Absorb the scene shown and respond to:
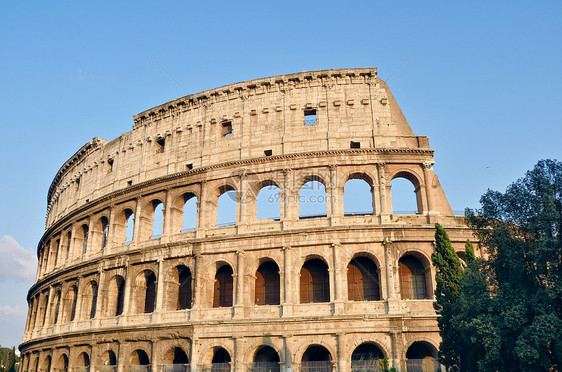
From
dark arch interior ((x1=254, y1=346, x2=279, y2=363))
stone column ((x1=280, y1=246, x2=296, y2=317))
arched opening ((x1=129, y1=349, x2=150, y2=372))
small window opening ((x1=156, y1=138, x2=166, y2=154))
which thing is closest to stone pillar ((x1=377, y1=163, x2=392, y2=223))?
stone column ((x1=280, y1=246, x2=296, y2=317))

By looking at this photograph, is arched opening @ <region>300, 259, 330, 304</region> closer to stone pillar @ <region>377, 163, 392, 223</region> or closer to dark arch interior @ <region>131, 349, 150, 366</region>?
stone pillar @ <region>377, 163, 392, 223</region>

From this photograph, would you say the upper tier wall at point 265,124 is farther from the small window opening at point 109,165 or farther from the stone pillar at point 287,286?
the stone pillar at point 287,286

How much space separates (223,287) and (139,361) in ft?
21.5

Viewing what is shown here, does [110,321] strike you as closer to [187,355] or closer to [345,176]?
[187,355]

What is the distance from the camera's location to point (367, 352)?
23.9m

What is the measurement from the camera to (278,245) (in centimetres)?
2519

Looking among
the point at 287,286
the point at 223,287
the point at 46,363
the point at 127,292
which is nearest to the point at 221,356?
the point at 223,287

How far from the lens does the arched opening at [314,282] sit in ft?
82.5

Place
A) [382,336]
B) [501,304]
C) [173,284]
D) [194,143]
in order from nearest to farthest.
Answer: [501,304] → [382,336] → [173,284] → [194,143]

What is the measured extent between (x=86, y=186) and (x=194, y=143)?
11160 millimetres

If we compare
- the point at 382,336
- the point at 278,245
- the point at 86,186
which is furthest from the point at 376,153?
the point at 86,186

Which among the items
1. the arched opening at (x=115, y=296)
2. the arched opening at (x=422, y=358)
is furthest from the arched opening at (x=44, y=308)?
the arched opening at (x=422, y=358)

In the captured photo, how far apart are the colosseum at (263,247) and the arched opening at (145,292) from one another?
8 cm

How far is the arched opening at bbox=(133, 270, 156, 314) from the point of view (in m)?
28.2
